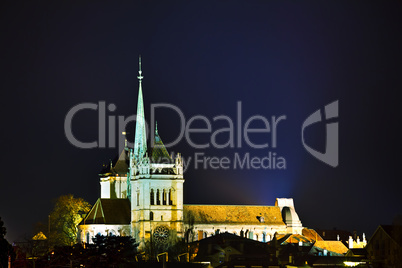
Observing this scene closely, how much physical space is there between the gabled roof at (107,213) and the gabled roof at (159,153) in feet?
26.8

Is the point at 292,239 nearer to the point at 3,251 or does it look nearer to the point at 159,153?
the point at 159,153

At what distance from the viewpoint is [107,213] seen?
536 feet

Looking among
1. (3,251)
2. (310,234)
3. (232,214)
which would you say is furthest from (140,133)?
(3,251)

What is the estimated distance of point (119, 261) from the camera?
335 feet

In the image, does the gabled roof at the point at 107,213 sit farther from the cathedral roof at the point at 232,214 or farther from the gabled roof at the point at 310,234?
the gabled roof at the point at 310,234

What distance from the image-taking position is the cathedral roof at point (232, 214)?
17588 cm

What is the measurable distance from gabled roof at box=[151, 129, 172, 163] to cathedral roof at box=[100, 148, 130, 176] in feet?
48.2

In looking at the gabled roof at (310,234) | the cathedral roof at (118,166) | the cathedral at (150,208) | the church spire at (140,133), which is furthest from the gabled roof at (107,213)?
the gabled roof at (310,234)

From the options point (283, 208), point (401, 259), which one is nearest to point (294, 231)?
point (283, 208)

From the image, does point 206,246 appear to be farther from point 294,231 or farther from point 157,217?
point 294,231

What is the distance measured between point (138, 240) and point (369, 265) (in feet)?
164

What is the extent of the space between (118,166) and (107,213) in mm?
18599

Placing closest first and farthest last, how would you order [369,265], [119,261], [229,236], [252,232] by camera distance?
[119,261] → [369,265] → [229,236] → [252,232]

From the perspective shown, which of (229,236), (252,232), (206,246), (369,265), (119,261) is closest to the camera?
(119,261)
